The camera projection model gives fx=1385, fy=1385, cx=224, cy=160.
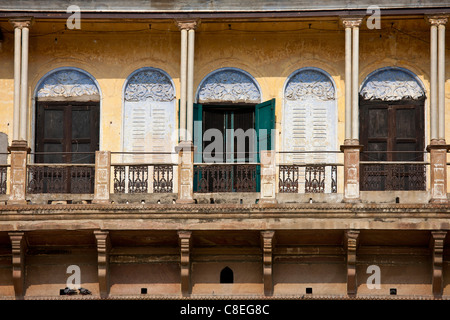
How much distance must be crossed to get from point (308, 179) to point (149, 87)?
3743 mm

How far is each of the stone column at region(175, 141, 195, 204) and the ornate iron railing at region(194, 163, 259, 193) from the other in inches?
13.7

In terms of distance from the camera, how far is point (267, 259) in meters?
25.0

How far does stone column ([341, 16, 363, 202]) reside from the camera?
25062mm

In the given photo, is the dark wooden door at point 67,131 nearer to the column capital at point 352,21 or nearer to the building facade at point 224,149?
the building facade at point 224,149

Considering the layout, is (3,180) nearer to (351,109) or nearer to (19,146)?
(19,146)

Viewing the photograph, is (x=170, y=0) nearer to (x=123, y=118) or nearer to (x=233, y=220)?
(x=123, y=118)

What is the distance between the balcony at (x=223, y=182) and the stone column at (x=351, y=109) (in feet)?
1.15

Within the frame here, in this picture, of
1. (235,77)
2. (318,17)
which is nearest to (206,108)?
(235,77)

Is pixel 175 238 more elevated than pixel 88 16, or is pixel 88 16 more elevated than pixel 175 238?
pixel 88 16

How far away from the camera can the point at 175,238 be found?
25.3 metres

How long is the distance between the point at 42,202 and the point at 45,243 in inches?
29.9

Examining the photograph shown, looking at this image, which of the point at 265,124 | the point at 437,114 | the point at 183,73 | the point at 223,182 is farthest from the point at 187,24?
the point at 437,114

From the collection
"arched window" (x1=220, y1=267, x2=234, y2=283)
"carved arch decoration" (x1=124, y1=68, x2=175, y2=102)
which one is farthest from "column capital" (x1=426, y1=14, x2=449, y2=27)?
"arched window" (x1=220, y1=267, x2=234, y2=283)

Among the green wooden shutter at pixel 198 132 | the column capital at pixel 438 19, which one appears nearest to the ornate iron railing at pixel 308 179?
the green wooden shutter at pixel 198 132
